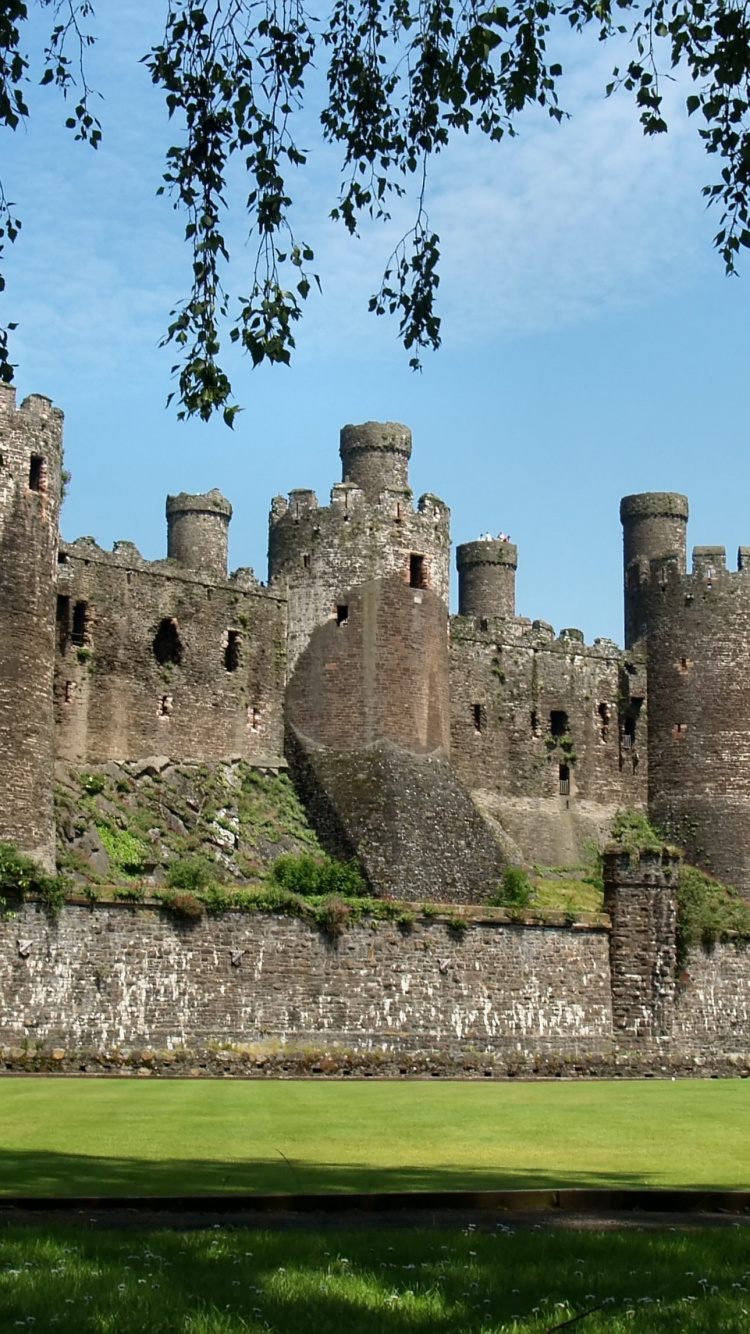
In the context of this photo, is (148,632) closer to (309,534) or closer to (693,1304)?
(309,534)

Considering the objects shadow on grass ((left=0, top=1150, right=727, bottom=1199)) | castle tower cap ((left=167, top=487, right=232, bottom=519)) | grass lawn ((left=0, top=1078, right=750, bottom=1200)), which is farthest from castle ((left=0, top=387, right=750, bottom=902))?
shadow on grass ((left=0, top=1150, right=727, bottom=1199))

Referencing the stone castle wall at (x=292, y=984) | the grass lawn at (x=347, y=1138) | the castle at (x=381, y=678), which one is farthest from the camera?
the castle at (x=381, y=678)

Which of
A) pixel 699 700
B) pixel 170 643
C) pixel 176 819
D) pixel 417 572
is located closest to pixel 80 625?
pixel 170 643

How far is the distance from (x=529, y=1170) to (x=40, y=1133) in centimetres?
434

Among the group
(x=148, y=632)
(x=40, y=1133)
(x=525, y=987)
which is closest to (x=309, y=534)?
(x=148, y=632)

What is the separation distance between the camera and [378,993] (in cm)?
3022

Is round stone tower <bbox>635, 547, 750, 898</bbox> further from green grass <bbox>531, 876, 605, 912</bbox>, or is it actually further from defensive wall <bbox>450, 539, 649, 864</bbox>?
green grass <bbox>531, 876, 605, 912</bbox>

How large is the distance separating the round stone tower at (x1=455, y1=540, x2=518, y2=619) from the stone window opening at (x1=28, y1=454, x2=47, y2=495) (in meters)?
17.2

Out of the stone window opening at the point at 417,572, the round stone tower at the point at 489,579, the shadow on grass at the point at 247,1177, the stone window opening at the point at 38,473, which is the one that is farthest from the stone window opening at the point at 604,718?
the shadow on grass at the point at 247,1177

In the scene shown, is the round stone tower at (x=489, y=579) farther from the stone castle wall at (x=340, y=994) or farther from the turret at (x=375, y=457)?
the stone castle wall at (x=340, y=994)

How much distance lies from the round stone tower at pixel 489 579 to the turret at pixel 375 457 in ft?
25.1

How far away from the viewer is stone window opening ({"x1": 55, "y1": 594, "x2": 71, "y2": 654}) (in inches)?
1478

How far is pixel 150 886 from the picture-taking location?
1119 inches

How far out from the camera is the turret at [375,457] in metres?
40.9
